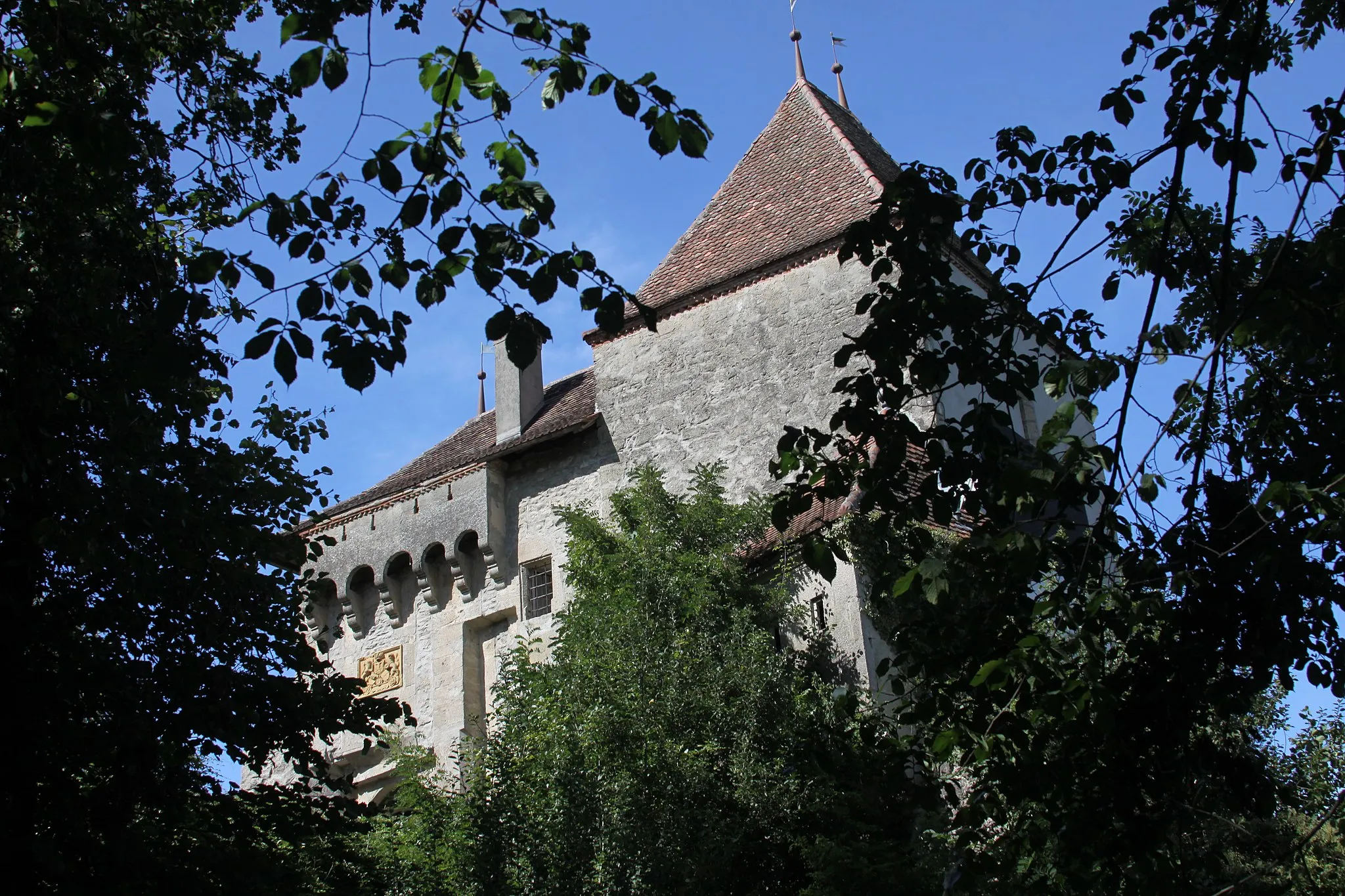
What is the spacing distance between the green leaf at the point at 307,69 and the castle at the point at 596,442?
452 inches

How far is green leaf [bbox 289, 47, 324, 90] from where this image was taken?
4793 mm

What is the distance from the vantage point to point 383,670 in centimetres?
1852

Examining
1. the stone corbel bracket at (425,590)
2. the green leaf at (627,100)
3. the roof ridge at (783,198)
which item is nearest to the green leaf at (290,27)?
the green leaf at (627,100)

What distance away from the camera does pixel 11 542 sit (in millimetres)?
8641

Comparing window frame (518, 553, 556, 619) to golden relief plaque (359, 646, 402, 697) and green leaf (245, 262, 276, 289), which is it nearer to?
golden relief plaque (359, 646, 402, 697)

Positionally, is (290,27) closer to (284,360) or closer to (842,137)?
(284,360)

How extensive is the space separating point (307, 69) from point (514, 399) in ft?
48.6

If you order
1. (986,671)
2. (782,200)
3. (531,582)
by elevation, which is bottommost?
(986,671)

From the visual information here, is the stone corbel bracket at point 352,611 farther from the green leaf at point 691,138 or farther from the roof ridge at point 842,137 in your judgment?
the green leaf at point 691,138

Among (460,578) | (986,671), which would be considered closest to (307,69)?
(986,671)

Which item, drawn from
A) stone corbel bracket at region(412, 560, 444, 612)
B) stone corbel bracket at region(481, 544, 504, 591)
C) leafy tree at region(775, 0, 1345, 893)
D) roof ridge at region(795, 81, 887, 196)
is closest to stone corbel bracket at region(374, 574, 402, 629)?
stone corbel bracket at region(412, 560, 444, 612)

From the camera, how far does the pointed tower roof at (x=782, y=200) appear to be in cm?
1811

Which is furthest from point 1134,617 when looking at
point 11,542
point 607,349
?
point 607,349

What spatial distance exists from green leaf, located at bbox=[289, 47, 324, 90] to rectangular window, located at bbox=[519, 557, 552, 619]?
13003 millimetres
